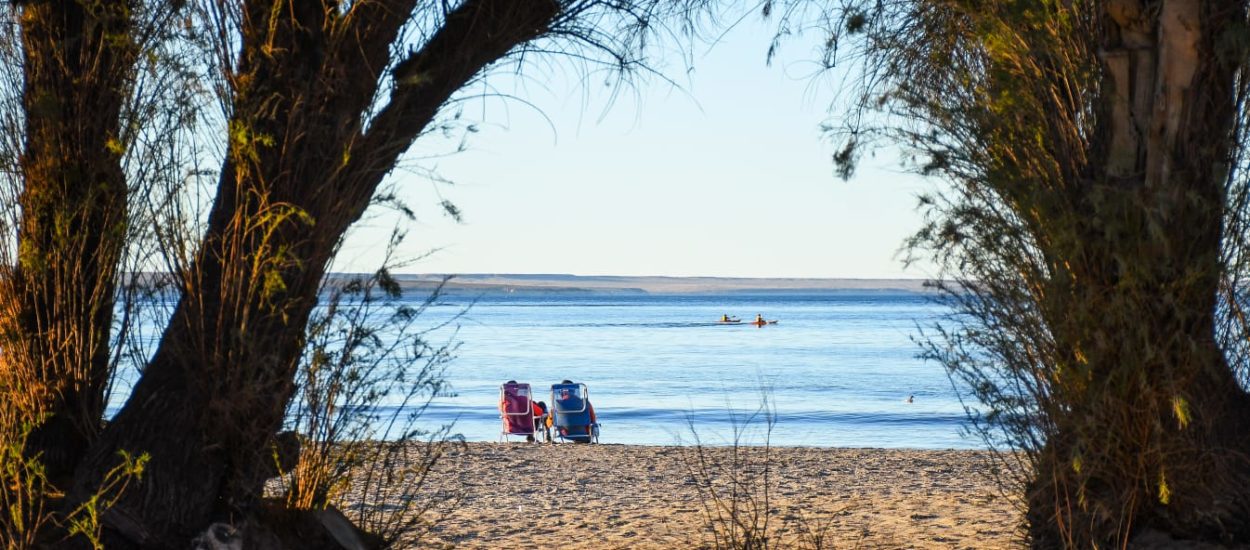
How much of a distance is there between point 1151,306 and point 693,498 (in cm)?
470

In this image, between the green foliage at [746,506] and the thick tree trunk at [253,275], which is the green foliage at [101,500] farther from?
the green foliage at [746,506]

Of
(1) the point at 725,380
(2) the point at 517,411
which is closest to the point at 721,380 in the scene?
(1) the point at 725,380

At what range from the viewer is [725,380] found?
29406 millimetres

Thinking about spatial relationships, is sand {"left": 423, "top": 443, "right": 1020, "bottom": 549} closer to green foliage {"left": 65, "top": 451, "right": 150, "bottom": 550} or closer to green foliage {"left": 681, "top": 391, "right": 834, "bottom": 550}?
green foliage {"left": 681, "top": 391, "right": 834, "bottom": 550}

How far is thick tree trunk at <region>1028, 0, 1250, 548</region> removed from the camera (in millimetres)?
4168

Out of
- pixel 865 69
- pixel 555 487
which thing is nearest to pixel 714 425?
pixel 555 487

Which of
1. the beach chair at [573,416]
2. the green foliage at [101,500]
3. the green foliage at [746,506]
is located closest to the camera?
the green foliage at [101,500]

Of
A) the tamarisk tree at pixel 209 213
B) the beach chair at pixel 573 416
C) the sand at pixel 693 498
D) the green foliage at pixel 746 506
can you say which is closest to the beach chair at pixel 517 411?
the beach chair at pixel 573 416

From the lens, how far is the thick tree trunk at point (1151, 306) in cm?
417

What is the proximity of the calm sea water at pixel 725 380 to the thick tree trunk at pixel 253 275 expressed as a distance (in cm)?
69

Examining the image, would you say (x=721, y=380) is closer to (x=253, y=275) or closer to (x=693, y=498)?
(x=693, y=498)

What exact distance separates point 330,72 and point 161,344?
1201mm

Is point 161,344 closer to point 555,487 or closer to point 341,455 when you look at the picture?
point 341,455

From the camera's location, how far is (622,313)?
8075 cm
